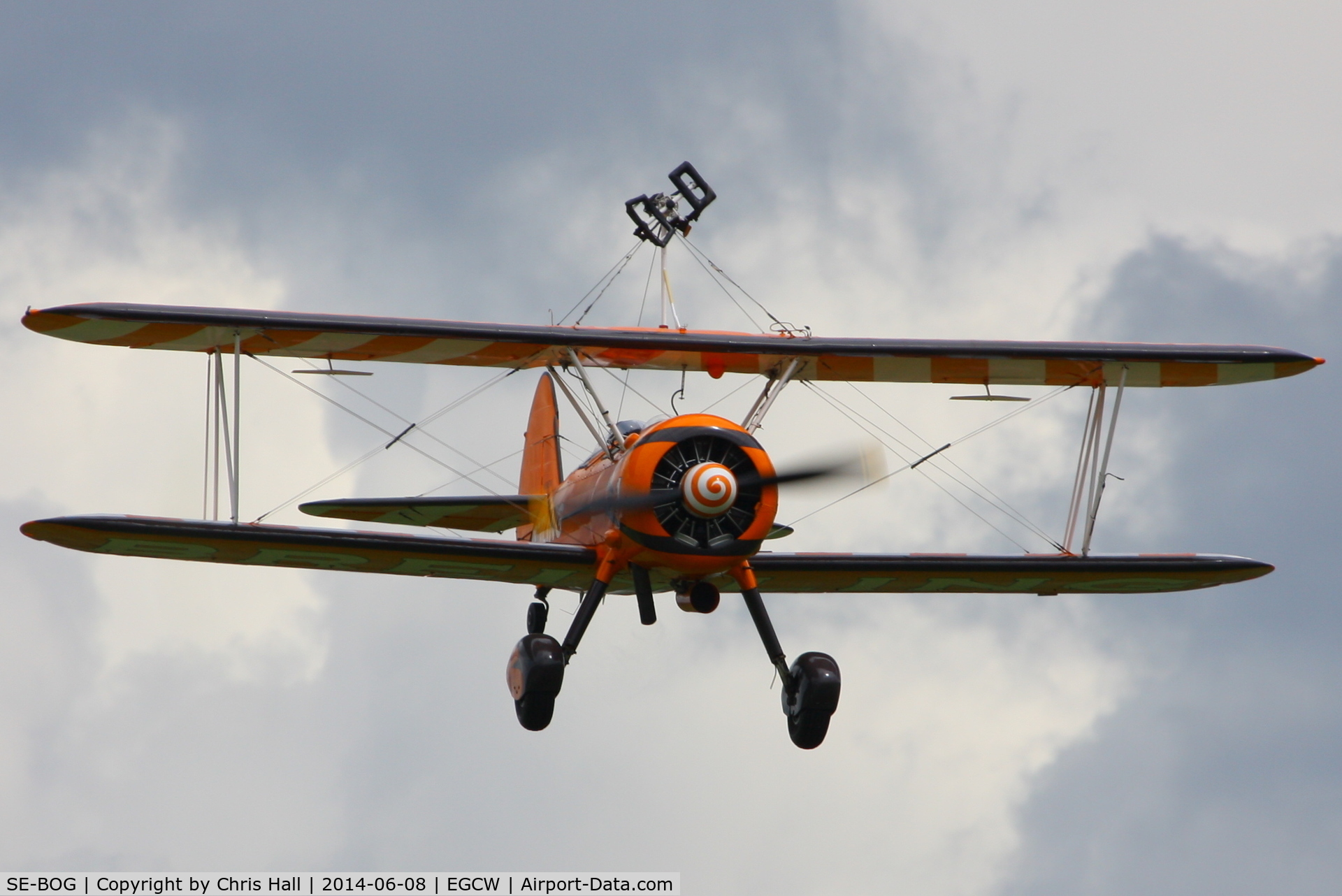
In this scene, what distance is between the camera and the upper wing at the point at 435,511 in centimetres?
1895

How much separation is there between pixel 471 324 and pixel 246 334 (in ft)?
6.98

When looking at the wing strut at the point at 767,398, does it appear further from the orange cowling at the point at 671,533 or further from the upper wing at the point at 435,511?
the upper wing at the point at 435,511

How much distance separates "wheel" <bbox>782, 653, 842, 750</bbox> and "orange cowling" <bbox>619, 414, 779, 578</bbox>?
3.82 feet

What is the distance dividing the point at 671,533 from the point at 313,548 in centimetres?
332

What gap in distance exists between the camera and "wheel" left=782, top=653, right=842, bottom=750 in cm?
1501

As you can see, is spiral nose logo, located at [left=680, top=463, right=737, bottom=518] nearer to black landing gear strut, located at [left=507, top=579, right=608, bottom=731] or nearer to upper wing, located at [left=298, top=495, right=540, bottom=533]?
black landing gear strut, located at [left=507, top=579, right=608, bottom=731]

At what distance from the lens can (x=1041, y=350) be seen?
17.3 metres

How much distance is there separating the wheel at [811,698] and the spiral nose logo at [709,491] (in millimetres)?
1666

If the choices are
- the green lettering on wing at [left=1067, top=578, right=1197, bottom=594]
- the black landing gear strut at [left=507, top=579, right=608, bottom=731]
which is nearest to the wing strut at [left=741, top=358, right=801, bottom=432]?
the black landing gear strut at [left=507, top=579, right=608, bottom=731]

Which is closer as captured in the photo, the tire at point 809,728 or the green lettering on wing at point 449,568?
the tire at point 809,728

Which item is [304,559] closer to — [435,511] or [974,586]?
[435,511]

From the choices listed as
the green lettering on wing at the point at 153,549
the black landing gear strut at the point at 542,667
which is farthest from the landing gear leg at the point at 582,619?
the green lettering on wing at the point at 153,549

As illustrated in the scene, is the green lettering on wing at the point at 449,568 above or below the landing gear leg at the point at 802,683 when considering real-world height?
above

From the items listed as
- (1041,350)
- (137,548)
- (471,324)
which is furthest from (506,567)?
(1041,350)
